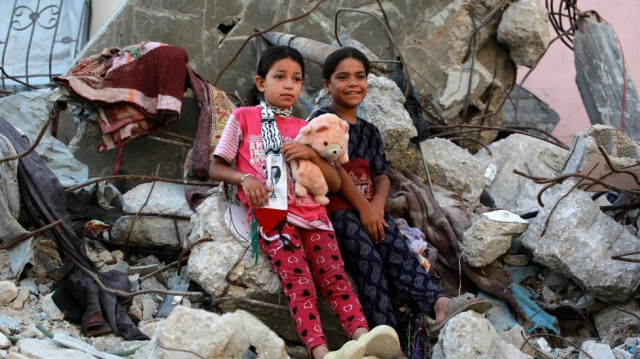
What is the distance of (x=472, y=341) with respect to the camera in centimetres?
317

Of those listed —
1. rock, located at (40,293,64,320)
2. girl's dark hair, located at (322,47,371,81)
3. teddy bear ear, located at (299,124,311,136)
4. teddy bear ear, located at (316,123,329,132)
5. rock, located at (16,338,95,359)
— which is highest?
girl's dark hair, located at (322,47,371,81)

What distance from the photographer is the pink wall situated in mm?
8547

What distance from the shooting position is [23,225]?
4133 mm

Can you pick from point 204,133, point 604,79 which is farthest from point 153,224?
point 604,79

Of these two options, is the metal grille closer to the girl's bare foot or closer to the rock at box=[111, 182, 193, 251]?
the rock at box=[111, 182, 193, 251]

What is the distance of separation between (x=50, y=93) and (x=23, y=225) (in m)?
1.04

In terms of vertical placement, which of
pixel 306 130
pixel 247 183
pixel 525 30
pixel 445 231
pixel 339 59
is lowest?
pixel 445 231

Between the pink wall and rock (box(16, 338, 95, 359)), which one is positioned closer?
Answer: rock (box(16, 338, 95, 359))

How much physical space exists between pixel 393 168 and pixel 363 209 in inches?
46.8

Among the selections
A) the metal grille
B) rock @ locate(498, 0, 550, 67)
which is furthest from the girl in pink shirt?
the metal grille

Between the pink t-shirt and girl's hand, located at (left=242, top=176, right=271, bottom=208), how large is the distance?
0.38 ft

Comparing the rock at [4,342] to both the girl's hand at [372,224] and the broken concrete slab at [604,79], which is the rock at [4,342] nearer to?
the girl's hand at [372,224]

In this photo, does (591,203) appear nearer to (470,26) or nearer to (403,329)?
(403,329)

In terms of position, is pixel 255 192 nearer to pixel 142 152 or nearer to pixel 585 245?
pixel 585 245
